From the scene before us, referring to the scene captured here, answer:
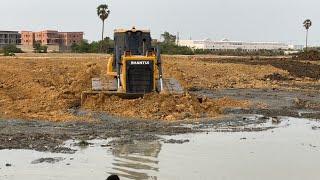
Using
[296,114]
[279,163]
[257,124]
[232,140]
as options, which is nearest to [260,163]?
[279,163]

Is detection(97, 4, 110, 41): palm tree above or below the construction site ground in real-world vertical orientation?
above

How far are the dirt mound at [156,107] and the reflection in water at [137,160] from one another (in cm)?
492

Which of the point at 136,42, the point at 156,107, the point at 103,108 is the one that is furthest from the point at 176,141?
the point at 136,42

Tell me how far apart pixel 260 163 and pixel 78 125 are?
22.1ft

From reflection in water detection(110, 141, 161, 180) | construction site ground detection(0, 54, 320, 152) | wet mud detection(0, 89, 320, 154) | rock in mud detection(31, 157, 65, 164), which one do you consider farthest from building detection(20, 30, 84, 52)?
rock in mud detection(31, 157, 65, 164)

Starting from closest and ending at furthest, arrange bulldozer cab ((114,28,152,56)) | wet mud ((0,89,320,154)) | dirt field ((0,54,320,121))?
1. wet mud ((0,89,320,154))
2. dirt field ((0,54,320,121))
3. bulldozer cab ((114,28,152,56))

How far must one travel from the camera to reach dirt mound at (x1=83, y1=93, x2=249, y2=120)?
756 inches

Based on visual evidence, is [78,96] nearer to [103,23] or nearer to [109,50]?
[109,50]

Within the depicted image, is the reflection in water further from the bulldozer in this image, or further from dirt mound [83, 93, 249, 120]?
the bulldozer

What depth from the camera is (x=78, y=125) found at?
1709 cm

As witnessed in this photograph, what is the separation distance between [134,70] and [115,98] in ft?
4.24

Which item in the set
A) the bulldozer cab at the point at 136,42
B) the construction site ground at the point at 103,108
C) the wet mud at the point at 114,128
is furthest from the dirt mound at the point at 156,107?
the bulldozer cab at the point at 136,42

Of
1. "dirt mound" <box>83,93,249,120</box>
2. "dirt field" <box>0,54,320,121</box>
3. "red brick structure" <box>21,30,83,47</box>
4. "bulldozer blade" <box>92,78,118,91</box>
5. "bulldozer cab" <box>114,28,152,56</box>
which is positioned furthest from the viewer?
"red brick structure" <box>21,30,83,47</box>

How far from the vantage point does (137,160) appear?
1212 cm
